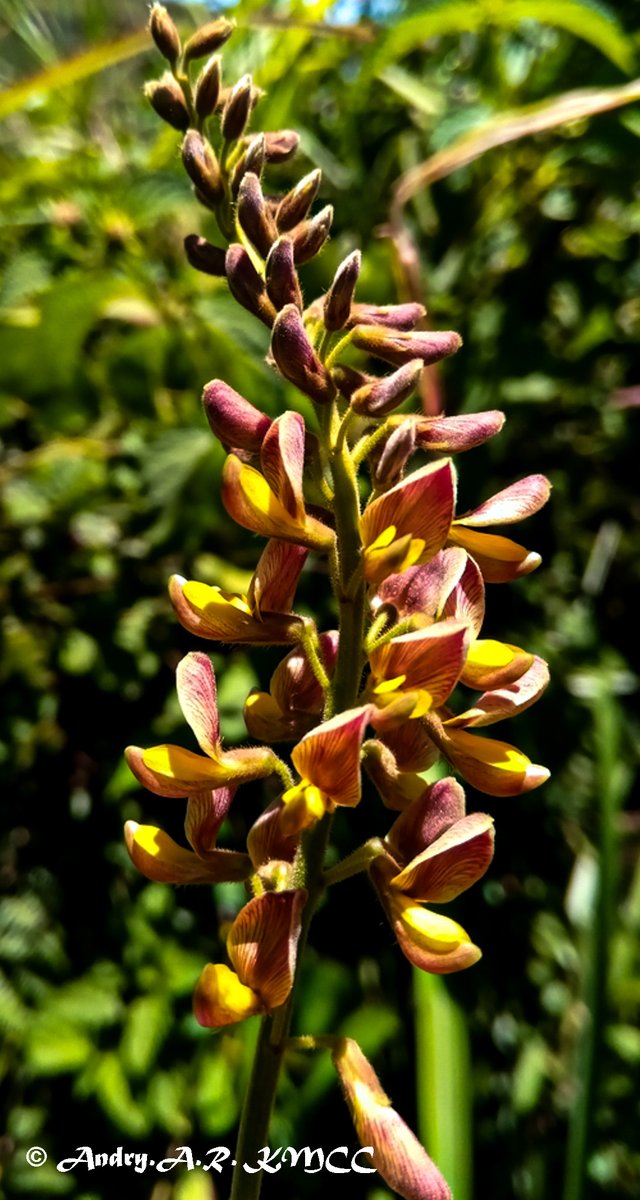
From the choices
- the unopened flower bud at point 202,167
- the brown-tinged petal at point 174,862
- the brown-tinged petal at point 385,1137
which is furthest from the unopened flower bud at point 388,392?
the brown-tinged petal at point 385,1137

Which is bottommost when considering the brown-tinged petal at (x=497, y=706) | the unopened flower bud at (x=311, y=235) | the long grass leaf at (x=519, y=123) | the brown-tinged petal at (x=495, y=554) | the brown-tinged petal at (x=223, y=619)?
the brown-tinged petal at (x=497, y=706)

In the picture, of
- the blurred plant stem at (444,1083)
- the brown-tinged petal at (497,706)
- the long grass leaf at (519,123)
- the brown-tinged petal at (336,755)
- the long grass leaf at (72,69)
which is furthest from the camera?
the long grass leaf at (72,69)

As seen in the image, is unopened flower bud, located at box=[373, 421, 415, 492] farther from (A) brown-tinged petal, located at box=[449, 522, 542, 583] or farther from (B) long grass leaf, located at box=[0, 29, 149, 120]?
(B) long grass leaf, located at box=[0, 29, 149, 120]

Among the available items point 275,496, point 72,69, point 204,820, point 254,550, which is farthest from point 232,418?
point 72,69

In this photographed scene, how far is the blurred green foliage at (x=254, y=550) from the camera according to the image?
1.23 meters

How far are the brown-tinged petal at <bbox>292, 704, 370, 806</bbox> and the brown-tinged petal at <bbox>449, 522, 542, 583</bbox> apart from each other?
17 cm

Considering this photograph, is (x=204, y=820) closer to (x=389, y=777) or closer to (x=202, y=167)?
(x=389, y=777)

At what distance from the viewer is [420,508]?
62cm

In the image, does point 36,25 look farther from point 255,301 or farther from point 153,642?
point 255,301

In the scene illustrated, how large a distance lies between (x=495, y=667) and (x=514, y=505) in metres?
0.11

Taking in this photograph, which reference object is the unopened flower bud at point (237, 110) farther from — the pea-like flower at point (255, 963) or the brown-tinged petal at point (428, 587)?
the pea-like flower at point (255, 963)

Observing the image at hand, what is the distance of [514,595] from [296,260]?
2.74 feet

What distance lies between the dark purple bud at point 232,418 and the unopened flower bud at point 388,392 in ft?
0.22

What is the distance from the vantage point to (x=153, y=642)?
1.39 meters
